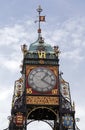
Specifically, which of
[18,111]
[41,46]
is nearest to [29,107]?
[18,111]

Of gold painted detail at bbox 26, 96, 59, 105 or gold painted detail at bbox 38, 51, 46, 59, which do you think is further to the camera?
gold painted detail at bbox 38, 51, 46, 59

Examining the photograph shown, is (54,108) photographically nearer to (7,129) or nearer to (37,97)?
(37,97)

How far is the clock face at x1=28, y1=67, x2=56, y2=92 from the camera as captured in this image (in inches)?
1443

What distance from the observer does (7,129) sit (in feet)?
118

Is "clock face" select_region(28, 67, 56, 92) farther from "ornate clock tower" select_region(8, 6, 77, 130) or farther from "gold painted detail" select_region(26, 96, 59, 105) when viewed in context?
"gold painted detail" select_region(26, 96, 59, 105)

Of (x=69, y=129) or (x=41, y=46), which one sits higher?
(x=41, y=46)

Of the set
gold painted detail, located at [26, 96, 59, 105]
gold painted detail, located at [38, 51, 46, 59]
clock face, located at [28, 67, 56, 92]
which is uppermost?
gold painted detail, located at [38, 51, 46, 59]

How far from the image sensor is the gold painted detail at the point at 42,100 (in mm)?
35812

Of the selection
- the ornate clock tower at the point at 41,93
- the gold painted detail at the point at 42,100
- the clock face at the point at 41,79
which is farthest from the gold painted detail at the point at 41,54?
the gold painted detail at the point at 42,100

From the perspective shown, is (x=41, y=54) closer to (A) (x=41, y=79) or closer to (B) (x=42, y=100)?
(A) (x=41, y=79)

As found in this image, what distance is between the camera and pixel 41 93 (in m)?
36.3

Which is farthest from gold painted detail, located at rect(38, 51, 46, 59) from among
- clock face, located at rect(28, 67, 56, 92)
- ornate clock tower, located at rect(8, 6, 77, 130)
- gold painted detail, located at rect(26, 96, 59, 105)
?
gold painted detail, located at rect(26, 96, 59, 105)

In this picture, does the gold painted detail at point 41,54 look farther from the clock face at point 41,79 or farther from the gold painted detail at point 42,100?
the gold painted detail at point 42,100

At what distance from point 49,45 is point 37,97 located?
5.99m
